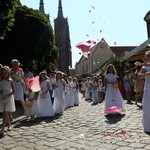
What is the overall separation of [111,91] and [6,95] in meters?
5.02

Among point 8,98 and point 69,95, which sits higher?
point 8,98

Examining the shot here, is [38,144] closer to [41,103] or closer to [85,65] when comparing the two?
[41,103]

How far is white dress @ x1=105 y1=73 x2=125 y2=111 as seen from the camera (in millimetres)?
13344

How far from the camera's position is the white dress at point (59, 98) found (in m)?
14.7

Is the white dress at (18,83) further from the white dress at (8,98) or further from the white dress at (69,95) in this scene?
the white dress at (69,95)

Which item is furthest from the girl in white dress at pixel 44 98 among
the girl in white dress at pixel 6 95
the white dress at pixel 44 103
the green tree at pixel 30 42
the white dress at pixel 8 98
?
the green tree at pixel 30 42

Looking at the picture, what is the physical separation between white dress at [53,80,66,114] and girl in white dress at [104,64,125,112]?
2.31 metres

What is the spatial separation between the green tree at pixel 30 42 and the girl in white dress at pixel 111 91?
586 inches

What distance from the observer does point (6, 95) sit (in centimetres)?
979

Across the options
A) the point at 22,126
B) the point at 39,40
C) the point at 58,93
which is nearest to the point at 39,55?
the point at 39,40

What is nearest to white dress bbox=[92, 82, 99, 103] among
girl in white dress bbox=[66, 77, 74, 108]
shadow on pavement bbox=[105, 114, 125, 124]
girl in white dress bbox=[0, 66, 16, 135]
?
girl in white dress bbox=[66, 77, 74, 108]

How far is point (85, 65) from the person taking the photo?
96.6 metres

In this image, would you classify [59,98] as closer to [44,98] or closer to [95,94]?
[44,98]

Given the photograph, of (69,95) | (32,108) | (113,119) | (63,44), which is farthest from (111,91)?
(63,44)
